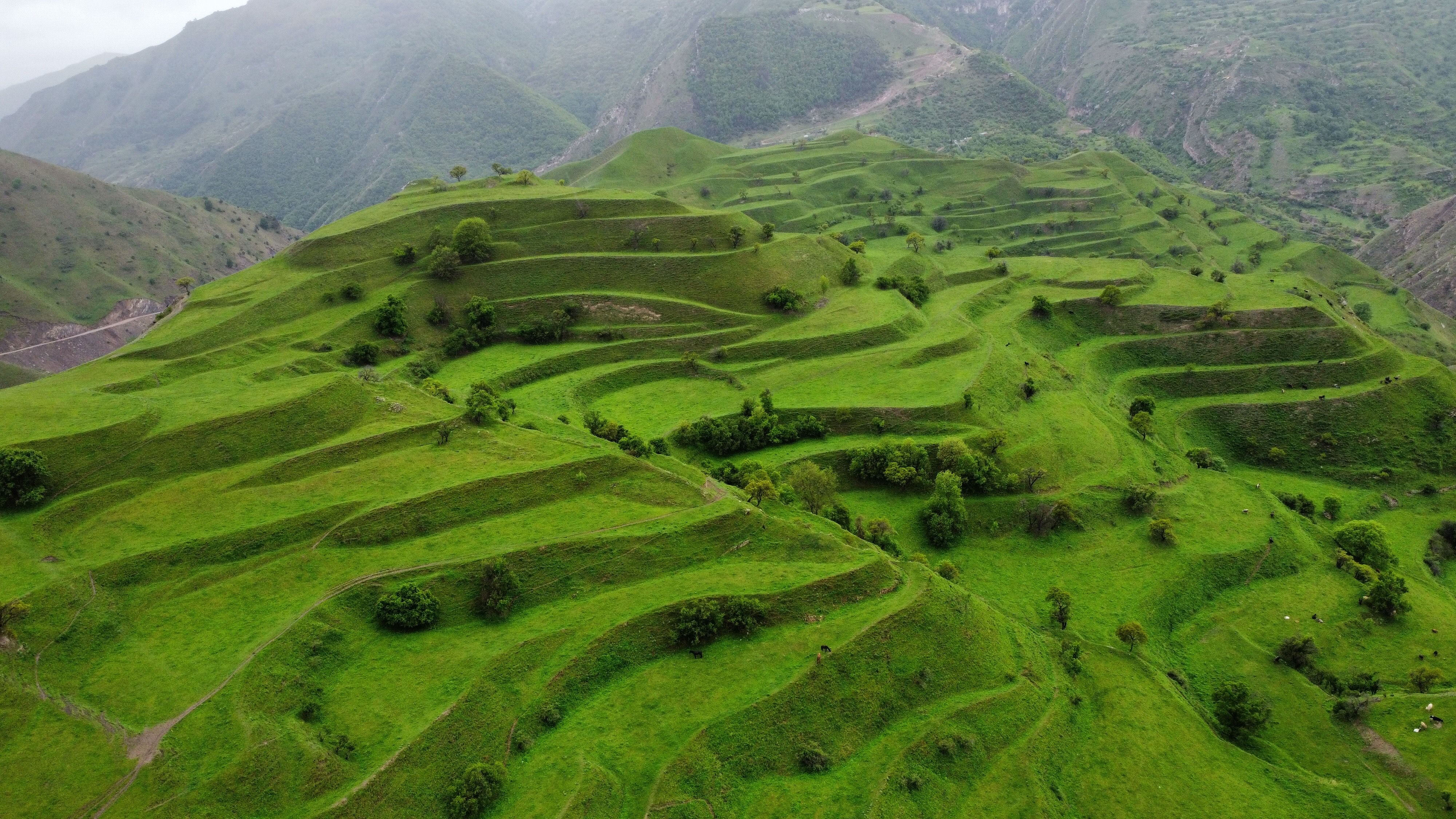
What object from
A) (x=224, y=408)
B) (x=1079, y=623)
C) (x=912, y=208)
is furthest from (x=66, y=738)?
(x=912, y=208)

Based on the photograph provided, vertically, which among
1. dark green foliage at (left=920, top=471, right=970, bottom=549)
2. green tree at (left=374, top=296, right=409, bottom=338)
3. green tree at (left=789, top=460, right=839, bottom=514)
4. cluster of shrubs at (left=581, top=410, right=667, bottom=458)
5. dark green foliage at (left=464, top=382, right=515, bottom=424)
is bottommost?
dark green foliage at (left=920, top=471, right=970, bottom=549)

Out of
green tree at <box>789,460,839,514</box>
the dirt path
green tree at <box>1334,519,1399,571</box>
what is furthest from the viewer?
green tree at <box>1334,519,1399,571</box>

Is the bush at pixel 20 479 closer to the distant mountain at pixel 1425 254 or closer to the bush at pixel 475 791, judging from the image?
the bush at pixel 475 791

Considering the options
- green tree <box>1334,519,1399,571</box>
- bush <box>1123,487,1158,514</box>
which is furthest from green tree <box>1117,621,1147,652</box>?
green tree <box>1334,519,1399,571</box>

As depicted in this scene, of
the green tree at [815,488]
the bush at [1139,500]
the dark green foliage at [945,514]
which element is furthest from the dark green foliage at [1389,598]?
the green tree at [815,488]

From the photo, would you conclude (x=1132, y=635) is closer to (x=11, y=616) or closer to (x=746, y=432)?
(x=746, y=432)

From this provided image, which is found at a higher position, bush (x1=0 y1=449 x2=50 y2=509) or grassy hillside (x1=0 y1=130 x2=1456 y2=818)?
bush (x1=0 y1=449 x2=50 y2=509)

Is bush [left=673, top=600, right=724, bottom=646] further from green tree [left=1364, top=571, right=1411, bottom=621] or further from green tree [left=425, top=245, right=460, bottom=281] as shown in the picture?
green tree [left=425, top=245, right=460, bottom=281]
